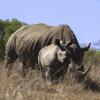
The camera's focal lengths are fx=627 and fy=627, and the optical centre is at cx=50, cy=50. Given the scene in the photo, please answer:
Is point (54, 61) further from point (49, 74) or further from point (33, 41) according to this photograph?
point (33, 41)

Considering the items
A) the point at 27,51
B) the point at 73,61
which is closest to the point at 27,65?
the point at 27,51

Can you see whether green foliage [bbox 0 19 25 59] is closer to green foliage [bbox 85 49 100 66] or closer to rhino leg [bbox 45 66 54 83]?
green foliage [bbox 85 49 100 66]

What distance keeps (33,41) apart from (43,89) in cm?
600

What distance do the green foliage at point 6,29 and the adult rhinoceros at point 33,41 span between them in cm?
650

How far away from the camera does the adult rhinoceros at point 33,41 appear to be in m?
18.9

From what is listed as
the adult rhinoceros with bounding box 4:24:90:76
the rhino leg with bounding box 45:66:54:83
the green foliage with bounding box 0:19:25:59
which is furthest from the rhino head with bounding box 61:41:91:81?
the green foliage with bounding box 0:19:25:59

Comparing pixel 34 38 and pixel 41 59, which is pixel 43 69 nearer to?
pixel 41 59

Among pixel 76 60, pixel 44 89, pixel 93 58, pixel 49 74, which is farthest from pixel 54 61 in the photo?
pixel 93 58

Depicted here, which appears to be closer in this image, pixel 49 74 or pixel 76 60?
pixel 76 60

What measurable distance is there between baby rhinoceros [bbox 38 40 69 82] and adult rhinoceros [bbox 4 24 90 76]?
1.31 ft

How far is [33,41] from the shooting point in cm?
2017

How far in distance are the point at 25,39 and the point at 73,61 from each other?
4480mm

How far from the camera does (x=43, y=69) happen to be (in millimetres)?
18141

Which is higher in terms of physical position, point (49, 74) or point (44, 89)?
point (44, 89)
